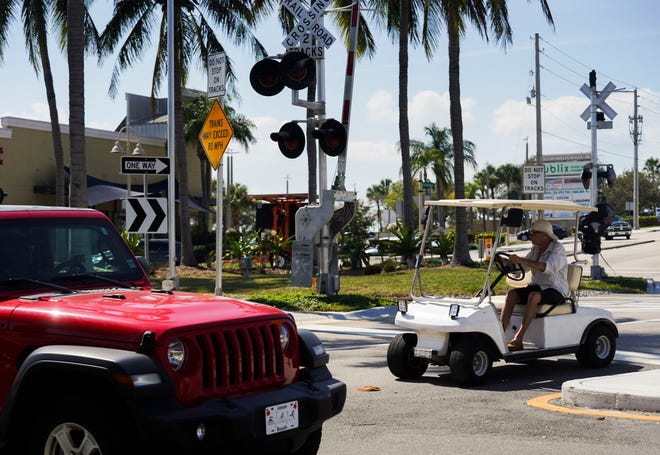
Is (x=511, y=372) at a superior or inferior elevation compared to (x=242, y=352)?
inferior

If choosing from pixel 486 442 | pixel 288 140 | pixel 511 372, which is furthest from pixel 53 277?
pixel 288 140

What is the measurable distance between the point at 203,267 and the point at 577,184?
41062 mm

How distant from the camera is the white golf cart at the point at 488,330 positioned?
9.95 m

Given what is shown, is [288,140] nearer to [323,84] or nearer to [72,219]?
[323,84]

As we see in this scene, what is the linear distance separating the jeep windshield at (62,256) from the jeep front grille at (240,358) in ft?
5.20

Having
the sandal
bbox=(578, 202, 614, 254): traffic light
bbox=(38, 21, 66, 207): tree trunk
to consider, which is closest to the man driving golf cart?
the sandal

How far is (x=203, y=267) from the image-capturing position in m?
35.5

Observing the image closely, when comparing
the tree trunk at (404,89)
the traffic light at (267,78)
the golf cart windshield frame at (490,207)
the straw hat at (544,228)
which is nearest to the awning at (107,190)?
the tree trunk at (404,89)

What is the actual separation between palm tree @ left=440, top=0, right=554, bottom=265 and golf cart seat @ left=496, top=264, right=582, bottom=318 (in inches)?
693

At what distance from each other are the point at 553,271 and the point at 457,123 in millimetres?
20138

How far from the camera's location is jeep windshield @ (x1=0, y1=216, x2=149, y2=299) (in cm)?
630

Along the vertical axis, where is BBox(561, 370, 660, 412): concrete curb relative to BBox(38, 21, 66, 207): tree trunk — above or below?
below

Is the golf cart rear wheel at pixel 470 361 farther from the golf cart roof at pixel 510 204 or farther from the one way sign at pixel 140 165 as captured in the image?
the one way sign at pixel 140 165

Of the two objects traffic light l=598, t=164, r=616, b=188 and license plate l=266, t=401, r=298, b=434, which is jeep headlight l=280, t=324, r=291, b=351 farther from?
traffic light l=598, t=164, r=616, b=188
